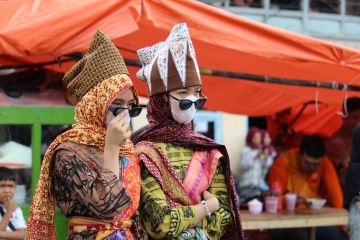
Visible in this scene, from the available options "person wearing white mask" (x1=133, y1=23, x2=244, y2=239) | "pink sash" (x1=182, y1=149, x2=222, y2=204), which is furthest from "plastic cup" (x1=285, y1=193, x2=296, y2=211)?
"pink sash" (x1=182, y1=149, x2=222, y2=204)

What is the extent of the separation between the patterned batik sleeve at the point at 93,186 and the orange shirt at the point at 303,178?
3.60 meters

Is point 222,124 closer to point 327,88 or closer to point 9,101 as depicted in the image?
point 327,88

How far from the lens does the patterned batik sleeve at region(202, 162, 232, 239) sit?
9.66 ft

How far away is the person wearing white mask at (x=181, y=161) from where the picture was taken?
2846mm

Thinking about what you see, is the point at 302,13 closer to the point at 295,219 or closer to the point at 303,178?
the point at 303,178

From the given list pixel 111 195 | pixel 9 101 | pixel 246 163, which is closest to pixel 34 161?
pixel 9 101

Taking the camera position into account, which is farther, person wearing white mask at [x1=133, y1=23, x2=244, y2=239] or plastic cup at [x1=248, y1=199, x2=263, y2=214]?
plastic cup at [x1=248, y1=199, x2=263, y2=214]

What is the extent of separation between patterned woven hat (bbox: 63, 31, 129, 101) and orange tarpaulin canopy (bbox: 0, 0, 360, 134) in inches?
36.8

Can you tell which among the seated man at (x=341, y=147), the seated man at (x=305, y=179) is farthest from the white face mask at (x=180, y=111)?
the seated man at (x=341, y=147)

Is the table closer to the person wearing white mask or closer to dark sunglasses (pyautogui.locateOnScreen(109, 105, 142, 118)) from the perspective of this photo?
the person wearing white mask

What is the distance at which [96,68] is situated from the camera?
2.69 m

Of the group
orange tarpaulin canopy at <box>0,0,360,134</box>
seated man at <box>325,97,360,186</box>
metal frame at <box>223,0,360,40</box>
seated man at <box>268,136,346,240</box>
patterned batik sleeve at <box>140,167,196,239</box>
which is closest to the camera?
patterned batik sleeve at <box>140,167,196,239</box>

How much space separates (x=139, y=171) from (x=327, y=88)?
3420mm

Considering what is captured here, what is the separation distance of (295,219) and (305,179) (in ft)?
2.86
